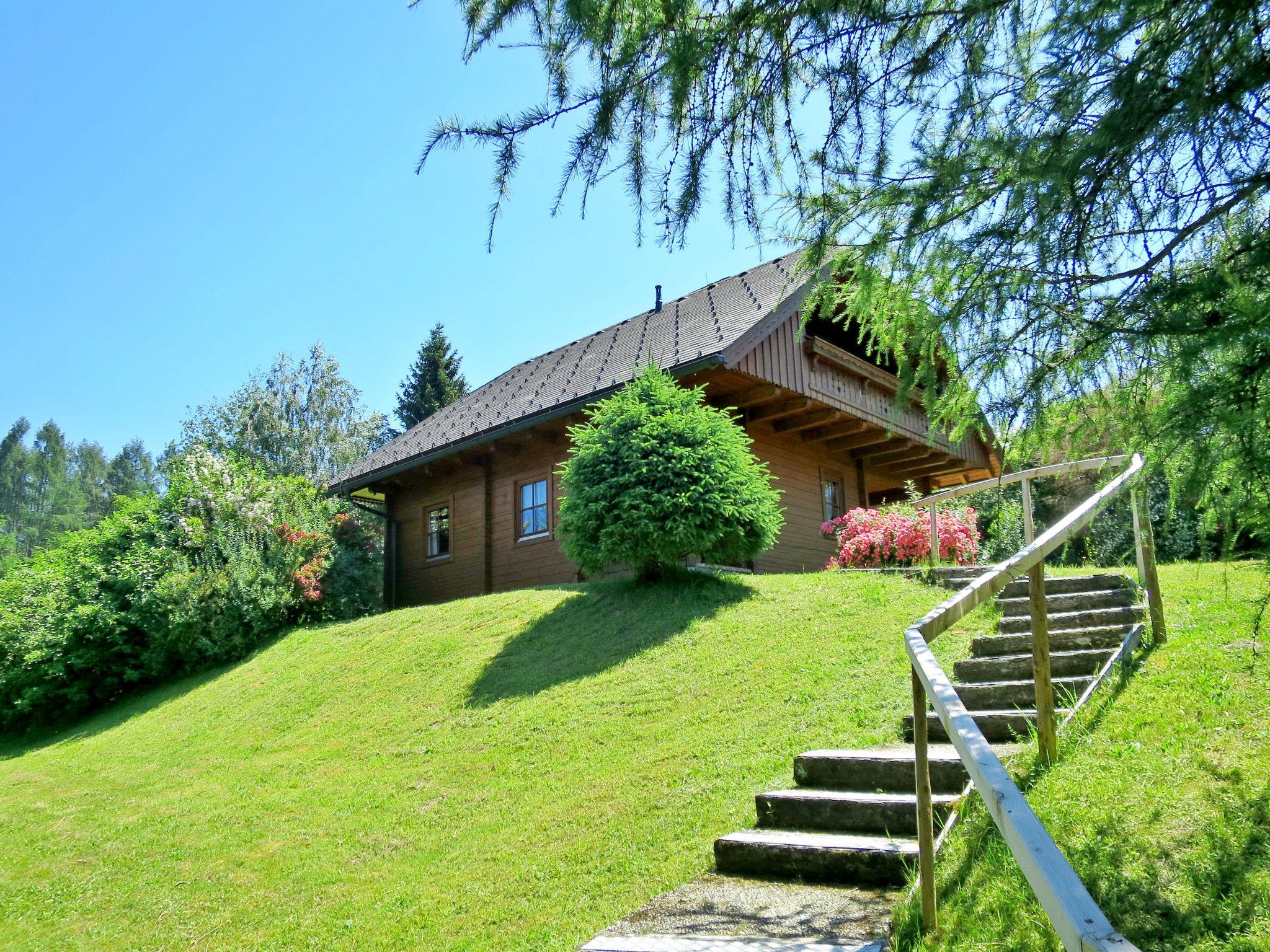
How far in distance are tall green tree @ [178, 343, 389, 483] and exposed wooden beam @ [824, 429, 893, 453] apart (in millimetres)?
25642

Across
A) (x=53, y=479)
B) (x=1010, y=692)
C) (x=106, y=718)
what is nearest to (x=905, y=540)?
(x=1010, y=692)

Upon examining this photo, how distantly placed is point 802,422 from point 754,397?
2.05m

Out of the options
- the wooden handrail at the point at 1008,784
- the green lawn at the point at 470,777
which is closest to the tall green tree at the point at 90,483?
the green lawn at the point at 470,777

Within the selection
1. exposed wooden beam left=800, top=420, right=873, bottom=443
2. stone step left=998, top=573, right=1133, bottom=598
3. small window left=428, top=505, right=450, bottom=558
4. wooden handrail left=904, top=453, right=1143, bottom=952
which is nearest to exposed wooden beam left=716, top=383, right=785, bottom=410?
exposed wooden beam left=800, top=420, right=873, bottom=443

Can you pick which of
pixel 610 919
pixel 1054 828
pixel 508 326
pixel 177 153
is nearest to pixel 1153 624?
pixel 1054 828

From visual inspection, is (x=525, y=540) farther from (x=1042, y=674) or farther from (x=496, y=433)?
(x=1042, y=674)

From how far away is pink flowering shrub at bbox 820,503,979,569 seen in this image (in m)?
12.2

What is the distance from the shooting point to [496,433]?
52.3 feet

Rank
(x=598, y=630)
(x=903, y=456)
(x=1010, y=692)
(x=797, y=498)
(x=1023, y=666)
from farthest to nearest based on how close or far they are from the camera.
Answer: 1. (x=903, y=456)
2. (x=797, y=498)
3. (x=598, y=630)
4. (x=1023, y=666)
5. (x=1010, y=692)

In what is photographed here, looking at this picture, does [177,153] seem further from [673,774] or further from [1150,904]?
[1150,904]

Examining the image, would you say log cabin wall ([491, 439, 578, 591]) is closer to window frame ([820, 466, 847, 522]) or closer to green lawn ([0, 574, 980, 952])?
green lawn ([0, 574, 980, 952])

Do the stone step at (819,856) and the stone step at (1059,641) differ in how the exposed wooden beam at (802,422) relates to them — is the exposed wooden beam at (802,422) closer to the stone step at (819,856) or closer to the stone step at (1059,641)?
the stone step at (1059,641)

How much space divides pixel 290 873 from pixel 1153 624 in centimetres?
625

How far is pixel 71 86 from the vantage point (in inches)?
368
